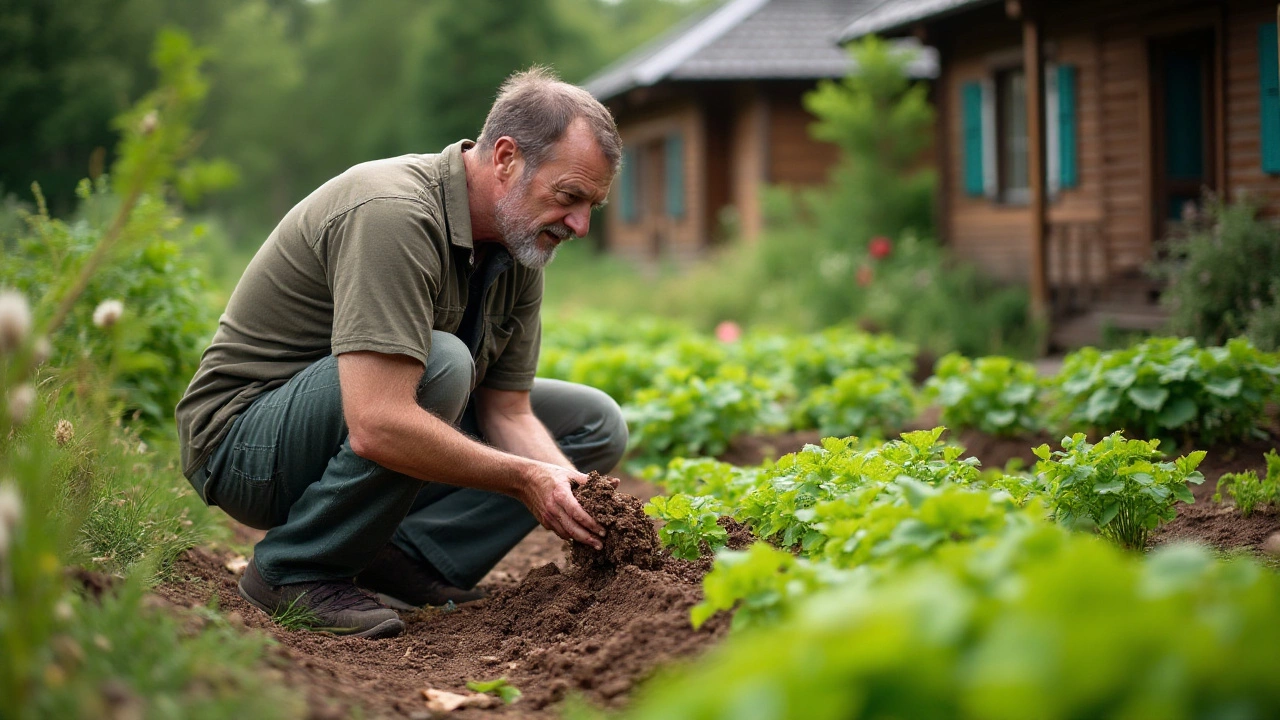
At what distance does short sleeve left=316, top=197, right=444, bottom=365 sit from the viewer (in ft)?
8.98

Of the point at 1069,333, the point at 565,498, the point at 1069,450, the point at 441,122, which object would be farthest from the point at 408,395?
the point at 441,122

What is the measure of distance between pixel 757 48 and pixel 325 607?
14.1 m

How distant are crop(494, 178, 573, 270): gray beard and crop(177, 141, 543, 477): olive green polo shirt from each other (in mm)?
104

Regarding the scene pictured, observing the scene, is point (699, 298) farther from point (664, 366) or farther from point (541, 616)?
point (541, 616)

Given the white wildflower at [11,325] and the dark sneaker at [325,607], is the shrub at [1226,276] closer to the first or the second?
the dark sneaker at [325,607]

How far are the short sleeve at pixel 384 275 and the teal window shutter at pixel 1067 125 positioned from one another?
8.59 m

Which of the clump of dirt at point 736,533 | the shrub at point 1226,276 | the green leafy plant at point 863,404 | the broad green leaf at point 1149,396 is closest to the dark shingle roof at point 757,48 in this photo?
the shrub at point 1226,276

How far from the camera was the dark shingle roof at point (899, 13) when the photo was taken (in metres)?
9.96

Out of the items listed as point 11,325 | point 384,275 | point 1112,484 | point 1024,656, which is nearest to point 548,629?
point 384,275

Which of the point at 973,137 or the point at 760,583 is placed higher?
the point at 973,137

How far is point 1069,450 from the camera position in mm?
2920

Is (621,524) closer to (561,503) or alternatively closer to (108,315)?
(561,503)

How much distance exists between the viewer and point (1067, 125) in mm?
10070

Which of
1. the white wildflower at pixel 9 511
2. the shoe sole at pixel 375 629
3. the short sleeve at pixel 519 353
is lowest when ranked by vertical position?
the shoe sole at pixel 375 629
